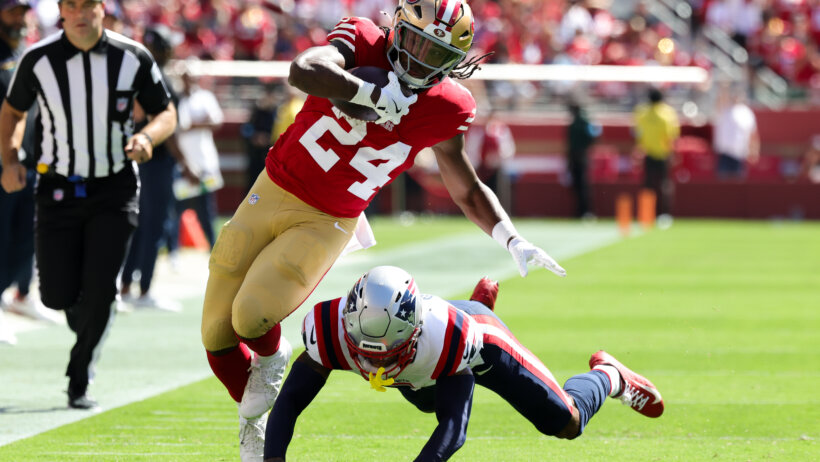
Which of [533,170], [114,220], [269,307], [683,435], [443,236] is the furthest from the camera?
[533,170]

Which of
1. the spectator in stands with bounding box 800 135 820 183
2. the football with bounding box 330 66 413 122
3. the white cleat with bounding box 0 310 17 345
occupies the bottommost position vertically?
the spectator in stands with bounding box 800 135 820 183

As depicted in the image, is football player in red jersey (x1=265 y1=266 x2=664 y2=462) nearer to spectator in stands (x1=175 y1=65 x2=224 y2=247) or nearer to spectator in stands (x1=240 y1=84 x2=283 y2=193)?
spectator in stands (x1=175 y1=65 x2=224 y2=247)

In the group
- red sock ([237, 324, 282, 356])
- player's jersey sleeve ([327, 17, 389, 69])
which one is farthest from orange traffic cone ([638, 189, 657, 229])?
red sock ([237, 324, 282, 356])

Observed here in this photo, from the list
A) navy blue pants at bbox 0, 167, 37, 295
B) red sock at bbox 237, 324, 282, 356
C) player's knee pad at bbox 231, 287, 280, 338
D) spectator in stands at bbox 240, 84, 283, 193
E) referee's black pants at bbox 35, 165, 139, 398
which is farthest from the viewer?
spectator in stands at bbox 240, 84, 283, 193

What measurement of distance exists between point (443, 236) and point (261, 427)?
12.7 m

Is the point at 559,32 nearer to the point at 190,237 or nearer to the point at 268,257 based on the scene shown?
the point at 190,237

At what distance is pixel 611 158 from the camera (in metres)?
21.7

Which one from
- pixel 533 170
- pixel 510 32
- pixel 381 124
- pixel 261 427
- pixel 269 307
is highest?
pixel 381 124

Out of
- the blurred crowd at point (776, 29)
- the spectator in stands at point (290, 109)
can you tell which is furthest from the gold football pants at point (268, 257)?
the blurred crowd at point (776, 29)

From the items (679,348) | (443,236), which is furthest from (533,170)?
(679,348)

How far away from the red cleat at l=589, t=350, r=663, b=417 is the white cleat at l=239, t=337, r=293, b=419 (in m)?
1.44

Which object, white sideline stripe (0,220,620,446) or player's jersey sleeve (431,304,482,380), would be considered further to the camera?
white sideline stripe (0,220,620,446)

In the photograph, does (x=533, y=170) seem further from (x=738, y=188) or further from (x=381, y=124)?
(x=381, y=124)

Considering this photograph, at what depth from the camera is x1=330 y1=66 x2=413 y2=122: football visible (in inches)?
176
